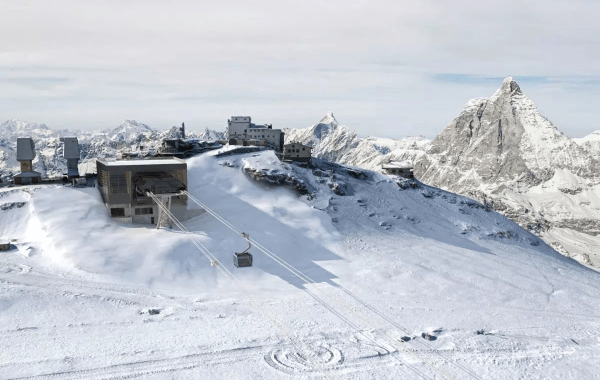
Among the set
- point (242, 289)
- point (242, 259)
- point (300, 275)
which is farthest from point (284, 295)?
point (242, 259)

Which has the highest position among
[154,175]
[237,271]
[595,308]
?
[154,175]

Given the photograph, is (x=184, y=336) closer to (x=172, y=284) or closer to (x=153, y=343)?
(x=153, y=343)

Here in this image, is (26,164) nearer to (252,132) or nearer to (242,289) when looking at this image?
(242,289)

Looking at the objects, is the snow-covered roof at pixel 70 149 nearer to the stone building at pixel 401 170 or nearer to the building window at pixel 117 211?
the building window at pixel 117 211

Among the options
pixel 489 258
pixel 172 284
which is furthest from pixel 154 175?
pixel 489 258

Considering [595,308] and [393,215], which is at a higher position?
[393,215]

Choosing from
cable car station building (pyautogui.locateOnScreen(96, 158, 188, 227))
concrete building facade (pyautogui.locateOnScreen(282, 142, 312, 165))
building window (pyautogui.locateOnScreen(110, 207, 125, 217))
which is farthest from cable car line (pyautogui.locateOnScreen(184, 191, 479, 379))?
concrete building facade (pyautogui.locateOnScreen(282, 142, 312, 165))

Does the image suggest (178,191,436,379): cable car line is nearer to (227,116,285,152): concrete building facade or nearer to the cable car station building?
the cable car station building

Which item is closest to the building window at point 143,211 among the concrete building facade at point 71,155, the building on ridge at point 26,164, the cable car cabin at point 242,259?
the cable car cabin at point 242,259
